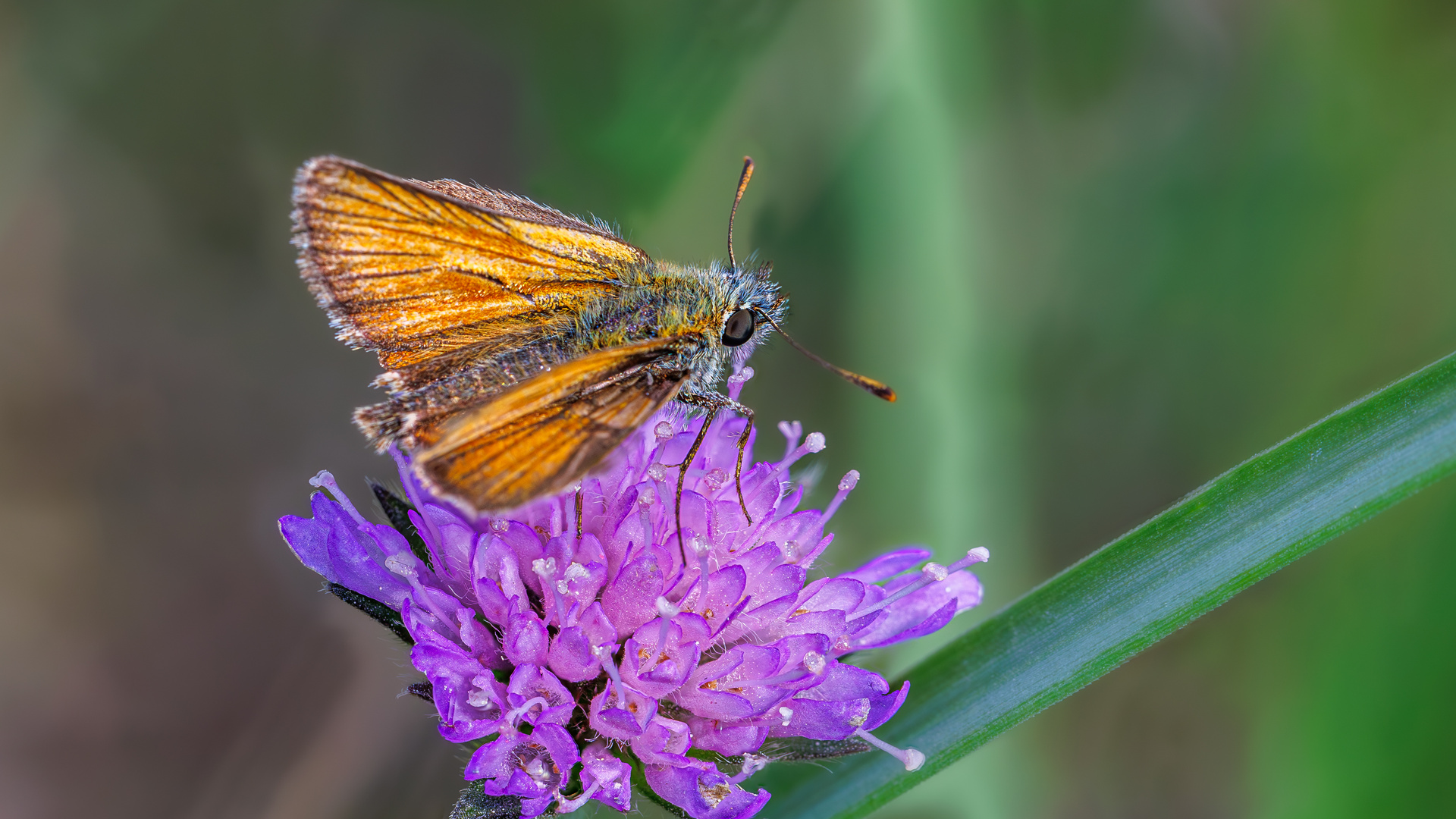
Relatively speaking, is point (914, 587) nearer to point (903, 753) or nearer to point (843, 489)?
point (843, 489)

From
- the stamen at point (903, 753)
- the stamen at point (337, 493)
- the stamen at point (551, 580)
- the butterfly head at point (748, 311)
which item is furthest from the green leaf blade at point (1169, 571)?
the stamen at point (337, 493)

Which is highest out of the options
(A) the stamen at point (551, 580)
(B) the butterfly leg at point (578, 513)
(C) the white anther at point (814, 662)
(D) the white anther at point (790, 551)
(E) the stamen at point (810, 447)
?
(E) the stamen at point (810, 447)

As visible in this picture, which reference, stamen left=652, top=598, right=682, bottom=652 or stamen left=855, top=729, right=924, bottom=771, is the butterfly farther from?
stamen left=855, top=729, right=924, bottom=771

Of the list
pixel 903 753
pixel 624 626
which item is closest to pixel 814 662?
pixel 903 753

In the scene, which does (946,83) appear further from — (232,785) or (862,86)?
(232,785)

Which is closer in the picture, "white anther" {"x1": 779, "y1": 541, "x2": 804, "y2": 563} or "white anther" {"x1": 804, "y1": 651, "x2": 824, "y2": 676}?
"white anther" {"x1": 804, "y1": 651, "x2": 824, "y2": 676}

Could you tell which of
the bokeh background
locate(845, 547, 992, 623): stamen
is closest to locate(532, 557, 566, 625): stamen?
locate(845, 547, 992, 623): stamen

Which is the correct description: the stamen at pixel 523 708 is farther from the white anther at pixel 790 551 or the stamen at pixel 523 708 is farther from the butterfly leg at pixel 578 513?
the white anther at pixel 790 551

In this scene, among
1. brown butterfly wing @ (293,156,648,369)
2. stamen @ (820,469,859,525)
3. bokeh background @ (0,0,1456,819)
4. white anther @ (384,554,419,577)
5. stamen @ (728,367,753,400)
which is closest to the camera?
white anther @ (384,554,419,577)
